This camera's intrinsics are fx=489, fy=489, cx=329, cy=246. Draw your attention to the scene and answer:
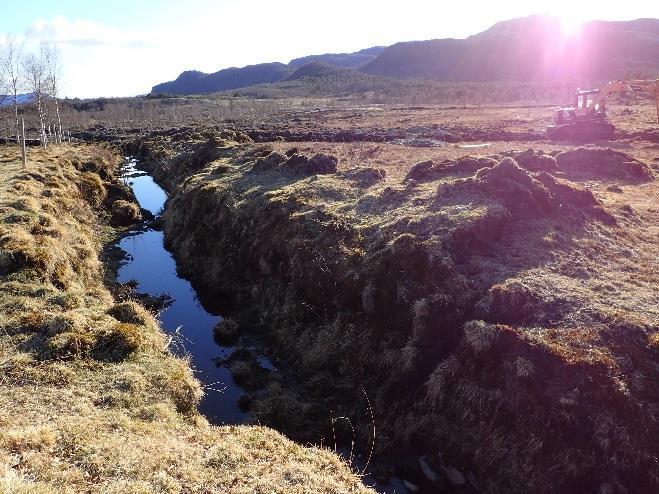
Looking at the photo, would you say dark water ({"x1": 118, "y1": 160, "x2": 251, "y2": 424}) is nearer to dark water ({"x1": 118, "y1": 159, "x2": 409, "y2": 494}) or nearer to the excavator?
dark water ({"x1": 118, "y1": 159, "x2": 409, "y2": 494})

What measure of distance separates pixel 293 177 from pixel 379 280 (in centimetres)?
1867

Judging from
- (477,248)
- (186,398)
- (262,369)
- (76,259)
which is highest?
(477,248)

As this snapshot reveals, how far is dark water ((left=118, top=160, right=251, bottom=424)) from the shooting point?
19.8m

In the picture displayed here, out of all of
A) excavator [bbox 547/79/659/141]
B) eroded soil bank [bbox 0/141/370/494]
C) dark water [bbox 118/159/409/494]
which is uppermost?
excavator [bbox 547/79/659/141]

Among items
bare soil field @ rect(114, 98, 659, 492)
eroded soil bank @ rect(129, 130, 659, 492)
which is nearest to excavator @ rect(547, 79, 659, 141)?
bare soil field @ rect(114, 98, 659, 492)

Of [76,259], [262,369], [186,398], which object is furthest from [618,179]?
[76,259]

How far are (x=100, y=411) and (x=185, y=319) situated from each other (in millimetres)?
14214

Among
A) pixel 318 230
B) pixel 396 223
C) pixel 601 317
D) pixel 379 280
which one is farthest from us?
pixel 318 230

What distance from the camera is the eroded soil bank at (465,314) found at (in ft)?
45.8

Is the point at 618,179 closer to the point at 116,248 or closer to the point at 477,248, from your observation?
the point at 477,248

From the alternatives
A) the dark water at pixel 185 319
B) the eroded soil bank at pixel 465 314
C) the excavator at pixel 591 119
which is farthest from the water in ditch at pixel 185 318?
the excavator at pixel 591 119

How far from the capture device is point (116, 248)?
39156mm

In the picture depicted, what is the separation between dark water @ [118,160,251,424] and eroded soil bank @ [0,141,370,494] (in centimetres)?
201

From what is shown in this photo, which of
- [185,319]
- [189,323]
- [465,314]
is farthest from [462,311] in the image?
[185,319]
